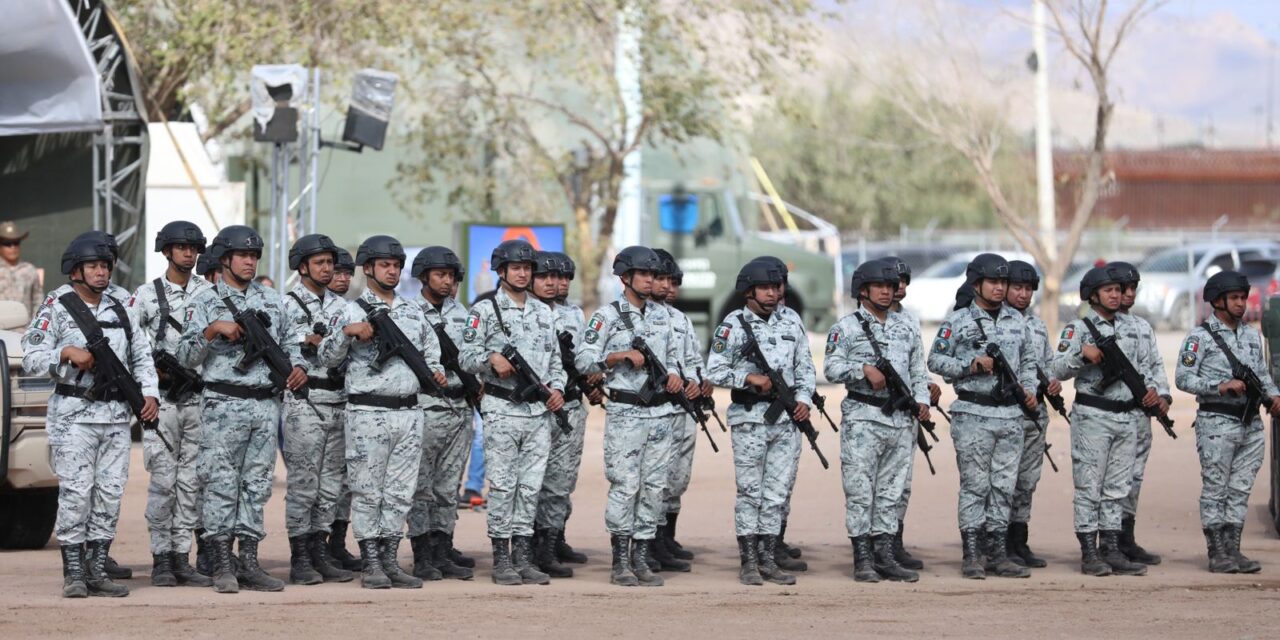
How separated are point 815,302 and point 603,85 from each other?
5.55m

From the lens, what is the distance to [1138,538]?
452 inches

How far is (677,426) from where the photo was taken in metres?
9.80

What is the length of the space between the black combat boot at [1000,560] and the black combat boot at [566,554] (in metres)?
2.33

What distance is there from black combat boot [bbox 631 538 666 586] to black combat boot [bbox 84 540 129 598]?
8.65 ft

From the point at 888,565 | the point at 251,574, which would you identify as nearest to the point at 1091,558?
the point at 888,565

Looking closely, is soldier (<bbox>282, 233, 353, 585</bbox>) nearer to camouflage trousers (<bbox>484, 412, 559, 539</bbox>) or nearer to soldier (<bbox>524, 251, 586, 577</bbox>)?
camouflage trousers (<bbox>484, 412, 559, 539</bbox>)

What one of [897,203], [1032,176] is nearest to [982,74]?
[1032,176]

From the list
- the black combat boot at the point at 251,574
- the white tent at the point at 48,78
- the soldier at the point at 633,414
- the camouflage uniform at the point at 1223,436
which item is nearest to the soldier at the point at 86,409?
the black combat boot at the point at 251,574

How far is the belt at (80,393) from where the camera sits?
338 inches

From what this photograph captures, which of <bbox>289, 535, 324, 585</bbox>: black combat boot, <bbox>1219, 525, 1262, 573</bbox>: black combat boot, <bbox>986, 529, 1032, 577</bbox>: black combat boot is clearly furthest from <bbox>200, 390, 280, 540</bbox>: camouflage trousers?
<bbox>1219, 525, 1262, 573</bbox>: black combat boot

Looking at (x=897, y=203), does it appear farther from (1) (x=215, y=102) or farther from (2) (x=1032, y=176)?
(1) (x=215, y=102)

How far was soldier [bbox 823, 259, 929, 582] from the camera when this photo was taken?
9.63 metres

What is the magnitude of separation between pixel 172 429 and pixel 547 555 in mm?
2191

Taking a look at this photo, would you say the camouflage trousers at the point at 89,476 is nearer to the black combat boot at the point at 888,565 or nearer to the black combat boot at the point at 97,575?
the black combat boot at the point at 97,575
